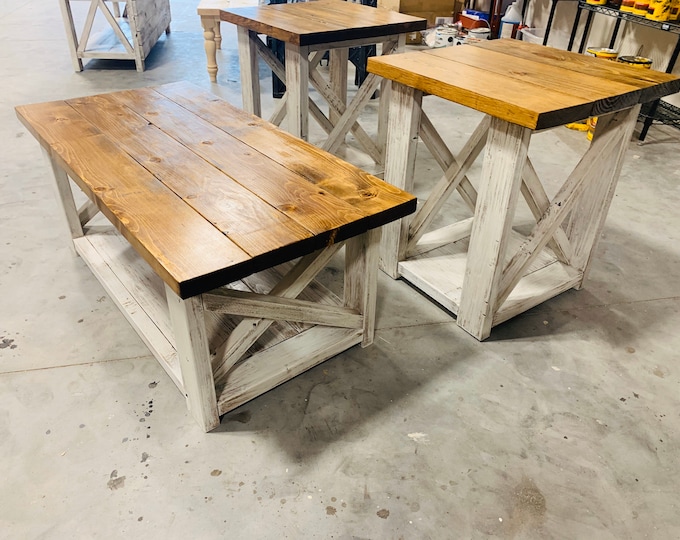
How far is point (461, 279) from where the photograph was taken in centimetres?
217

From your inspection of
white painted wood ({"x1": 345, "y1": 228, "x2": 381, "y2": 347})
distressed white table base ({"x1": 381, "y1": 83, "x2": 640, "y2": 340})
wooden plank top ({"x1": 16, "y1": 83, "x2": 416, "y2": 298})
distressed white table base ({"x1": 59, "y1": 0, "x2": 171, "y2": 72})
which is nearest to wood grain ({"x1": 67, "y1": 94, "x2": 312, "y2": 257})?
wooden plank top ({"x1": 16, "y1": 83, "x2": 416, "y2": 298})

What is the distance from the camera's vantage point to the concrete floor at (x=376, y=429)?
4.51ft

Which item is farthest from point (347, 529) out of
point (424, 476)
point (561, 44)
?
point (561, 44)

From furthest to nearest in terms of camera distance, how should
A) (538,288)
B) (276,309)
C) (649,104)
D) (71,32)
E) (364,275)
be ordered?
(71,32) < (649,104) < (538,288) < (364,275) < (276,309)

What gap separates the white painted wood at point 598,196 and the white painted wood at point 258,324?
3.42 ft

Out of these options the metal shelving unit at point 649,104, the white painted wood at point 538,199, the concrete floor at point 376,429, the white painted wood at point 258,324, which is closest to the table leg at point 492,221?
the concrete floor at point 376,429

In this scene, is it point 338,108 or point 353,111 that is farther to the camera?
point 338,108

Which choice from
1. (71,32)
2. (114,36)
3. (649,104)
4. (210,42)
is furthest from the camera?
(114,36)

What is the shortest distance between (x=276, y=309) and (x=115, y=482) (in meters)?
0.61

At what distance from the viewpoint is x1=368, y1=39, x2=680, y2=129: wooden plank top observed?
1587 millimetres

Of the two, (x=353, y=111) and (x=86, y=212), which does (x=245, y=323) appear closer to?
(x=86, y=212)

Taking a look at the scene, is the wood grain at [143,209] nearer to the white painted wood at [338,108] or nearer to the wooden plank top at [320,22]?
the wooden plank top at [320,22]

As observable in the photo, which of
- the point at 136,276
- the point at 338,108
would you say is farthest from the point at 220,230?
the point at 338,108

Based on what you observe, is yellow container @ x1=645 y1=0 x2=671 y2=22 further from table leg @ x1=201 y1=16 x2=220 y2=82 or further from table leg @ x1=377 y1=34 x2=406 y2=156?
table leg @ x1=201 y1=16 x2=220 y2=82
